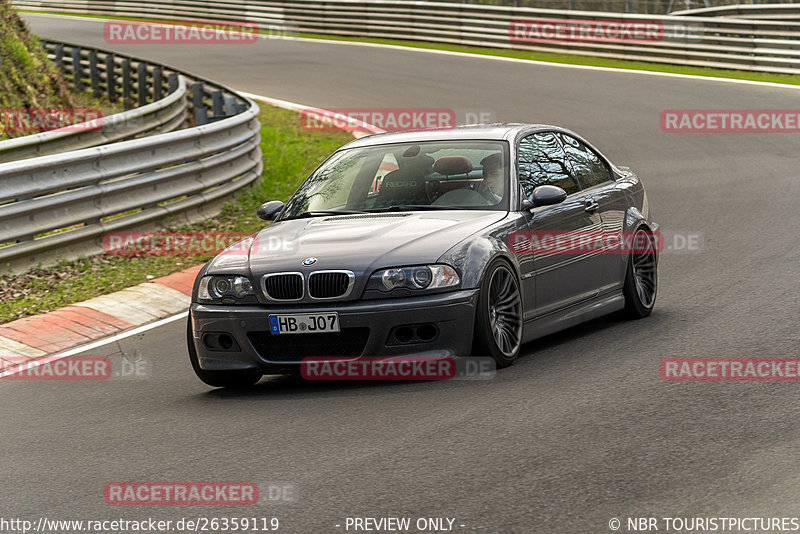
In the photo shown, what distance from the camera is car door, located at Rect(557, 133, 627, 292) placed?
29.5ft

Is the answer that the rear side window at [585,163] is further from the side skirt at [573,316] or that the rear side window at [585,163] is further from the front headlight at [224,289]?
the front headlight at [224,289]

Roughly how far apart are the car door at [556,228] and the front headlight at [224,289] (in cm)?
178

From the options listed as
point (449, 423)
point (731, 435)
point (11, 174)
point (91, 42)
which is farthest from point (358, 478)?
point (91, 42)

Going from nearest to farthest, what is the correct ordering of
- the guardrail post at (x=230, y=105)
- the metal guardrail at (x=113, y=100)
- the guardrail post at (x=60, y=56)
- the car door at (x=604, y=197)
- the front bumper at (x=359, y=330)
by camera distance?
the front bumper at (x=359, y=330), the car door at (x=604, y=197), the metal guardrail at (x=113, y=100), the guardrail post at (x=230, y=105), the guardrail post at (x=60, y=56)

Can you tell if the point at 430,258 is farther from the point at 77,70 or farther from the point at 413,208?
the point at 77,70

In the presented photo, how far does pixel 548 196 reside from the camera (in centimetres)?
800

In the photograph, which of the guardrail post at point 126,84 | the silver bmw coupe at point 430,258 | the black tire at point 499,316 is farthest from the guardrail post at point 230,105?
the black tire at point 499,316

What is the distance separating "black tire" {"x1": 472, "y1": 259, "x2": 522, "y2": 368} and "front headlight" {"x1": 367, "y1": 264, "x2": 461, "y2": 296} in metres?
0.22

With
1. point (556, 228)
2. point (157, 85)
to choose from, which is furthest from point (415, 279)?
point (157, 85)

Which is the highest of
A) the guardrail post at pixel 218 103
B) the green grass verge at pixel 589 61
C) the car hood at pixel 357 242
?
the car hood at pixel 357 242

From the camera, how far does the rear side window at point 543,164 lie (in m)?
8.48

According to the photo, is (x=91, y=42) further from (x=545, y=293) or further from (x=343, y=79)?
(x=545, y=293)

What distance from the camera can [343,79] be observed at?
28.0 m

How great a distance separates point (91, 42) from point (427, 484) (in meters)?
35.6
